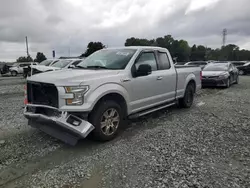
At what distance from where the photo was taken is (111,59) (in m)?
5.17

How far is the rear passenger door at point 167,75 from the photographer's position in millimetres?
5887

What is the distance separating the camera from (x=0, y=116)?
6.39m

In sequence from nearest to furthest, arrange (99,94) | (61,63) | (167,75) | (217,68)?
1. (99,94)
2. (167,75)
3. (217,68)
4. (61,63)

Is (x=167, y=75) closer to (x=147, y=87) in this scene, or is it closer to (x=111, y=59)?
(x=147, y=87)

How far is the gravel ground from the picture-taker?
3.08 meters

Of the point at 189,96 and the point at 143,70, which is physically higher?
the point at 143,70

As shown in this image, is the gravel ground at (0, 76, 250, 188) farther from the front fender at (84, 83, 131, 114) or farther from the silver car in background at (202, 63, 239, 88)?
the silver car in background at (202, 63, 239, 88)

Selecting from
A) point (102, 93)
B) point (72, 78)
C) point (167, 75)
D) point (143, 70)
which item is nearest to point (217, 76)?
point (167, 75)

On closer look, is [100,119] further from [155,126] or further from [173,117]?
[173,117]

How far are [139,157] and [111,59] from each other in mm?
2389

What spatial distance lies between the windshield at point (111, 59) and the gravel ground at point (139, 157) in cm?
151

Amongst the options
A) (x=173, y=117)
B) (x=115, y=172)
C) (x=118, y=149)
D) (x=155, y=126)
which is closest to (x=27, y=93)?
(x=118, y=149)

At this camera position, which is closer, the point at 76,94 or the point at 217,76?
the point at 76,94

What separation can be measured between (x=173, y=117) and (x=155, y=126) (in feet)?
3.29
